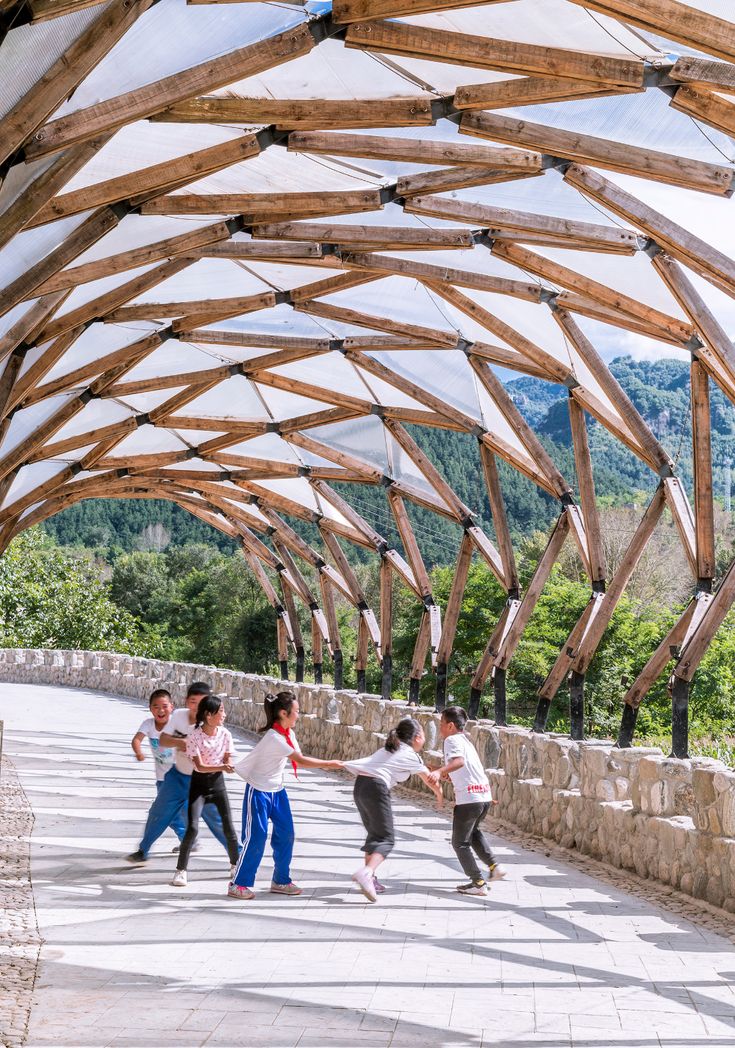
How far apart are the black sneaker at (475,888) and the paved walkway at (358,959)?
190mm

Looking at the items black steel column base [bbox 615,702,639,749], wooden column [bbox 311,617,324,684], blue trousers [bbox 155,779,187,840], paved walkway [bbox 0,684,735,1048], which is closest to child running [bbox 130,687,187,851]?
blue trousers [bbox 155,779,187,840]

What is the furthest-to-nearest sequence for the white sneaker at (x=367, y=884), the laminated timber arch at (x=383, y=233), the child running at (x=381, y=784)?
the child running at (x=381, y=784) → the white sneaker at (x=367, y=884) → the laminated timber arch at (x=383, y=233)


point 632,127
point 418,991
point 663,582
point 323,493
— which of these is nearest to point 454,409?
point 323,493

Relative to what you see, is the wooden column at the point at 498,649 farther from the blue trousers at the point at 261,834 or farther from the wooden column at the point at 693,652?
the blue trousers at the point at 261,834

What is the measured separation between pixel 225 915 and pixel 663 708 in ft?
67.1

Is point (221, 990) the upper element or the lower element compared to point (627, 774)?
lower

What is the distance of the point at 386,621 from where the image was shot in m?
23.7

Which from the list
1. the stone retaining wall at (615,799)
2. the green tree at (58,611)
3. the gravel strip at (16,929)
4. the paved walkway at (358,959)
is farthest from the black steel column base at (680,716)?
the green tree at (58,611)

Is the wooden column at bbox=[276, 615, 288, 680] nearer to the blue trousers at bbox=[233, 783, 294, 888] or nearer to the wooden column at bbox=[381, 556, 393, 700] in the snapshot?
the wooden column at bbox=[381, 556, 393, 700]

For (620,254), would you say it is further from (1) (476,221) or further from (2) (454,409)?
(2) (454,409)

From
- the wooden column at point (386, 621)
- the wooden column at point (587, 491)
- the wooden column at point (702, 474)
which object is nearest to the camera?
the wooden column at point (702, 474)

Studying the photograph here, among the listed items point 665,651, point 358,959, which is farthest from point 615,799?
point 358,959

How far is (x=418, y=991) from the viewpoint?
582 cm

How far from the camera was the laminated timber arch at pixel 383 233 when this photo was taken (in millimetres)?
6508
